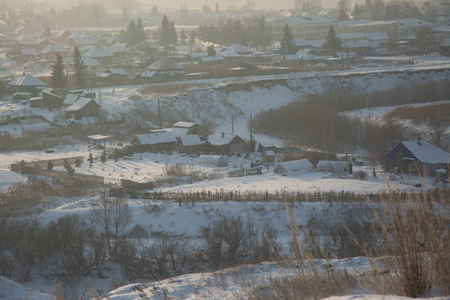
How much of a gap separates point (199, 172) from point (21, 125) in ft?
46.8

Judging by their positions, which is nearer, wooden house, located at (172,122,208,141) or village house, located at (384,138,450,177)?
village house, located at (384,138,450,177)

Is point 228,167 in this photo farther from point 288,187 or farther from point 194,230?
point 194,230

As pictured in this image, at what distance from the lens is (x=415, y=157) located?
2091 centimetres

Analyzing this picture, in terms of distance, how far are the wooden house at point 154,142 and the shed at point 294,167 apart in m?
7.48

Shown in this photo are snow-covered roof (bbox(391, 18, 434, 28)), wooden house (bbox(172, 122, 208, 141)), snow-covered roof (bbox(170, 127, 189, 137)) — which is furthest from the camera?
snow-covered roof (bbox(391, 18, 434, 28))

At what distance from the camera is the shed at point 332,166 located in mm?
21531

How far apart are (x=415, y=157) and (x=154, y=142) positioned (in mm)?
12911

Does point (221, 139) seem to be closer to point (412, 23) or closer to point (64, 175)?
point (64, 175)

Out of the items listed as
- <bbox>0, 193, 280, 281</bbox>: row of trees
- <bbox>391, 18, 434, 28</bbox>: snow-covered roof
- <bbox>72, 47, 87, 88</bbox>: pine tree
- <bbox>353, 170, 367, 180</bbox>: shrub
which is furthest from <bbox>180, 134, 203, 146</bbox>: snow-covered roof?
<bbox>391, 18, 434, 28</bbox>: snow-covered roof

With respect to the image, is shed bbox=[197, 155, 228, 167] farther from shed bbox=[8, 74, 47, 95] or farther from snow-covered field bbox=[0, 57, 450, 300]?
shed bbox=[8, 74, 47, 95]

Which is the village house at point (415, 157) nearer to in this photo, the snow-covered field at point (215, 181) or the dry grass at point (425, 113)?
the snow-covered field at point (215, 181)

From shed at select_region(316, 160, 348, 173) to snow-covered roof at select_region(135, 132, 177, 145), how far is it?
877 cm

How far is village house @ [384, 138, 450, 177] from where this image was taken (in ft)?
68.1

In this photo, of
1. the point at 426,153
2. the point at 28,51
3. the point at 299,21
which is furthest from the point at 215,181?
the point at 299,21
